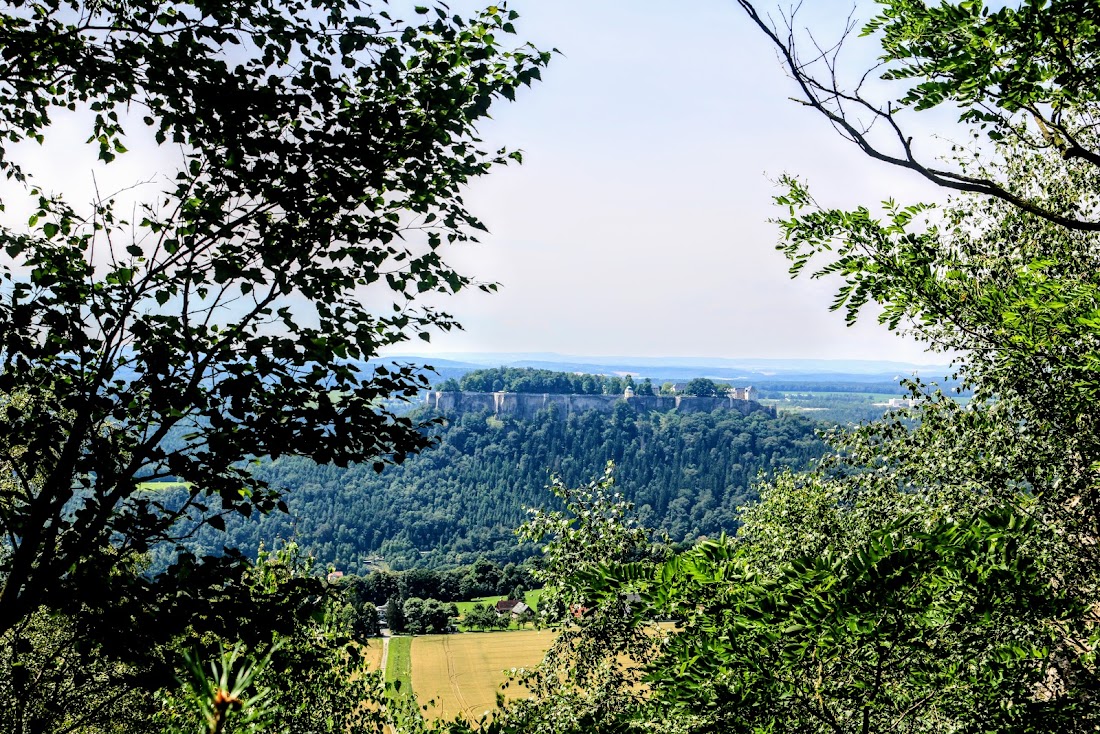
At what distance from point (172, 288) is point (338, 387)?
1237mm

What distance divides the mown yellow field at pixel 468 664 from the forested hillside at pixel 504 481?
40760 millimetres

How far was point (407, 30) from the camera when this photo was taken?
5410 mm

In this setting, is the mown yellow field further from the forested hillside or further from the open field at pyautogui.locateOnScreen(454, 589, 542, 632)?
the forested hillside

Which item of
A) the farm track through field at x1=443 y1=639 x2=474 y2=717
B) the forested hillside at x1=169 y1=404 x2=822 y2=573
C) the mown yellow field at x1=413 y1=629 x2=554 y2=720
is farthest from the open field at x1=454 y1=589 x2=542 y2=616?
the forested hillside at x1=169 y1=404 x2=822 y2=573

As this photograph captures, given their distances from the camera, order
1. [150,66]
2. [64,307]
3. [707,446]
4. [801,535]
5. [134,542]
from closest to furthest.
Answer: [134,542] → [64,307] → [150,66] → [801,535] → [707,446]

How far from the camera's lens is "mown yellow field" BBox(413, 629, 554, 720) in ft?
165

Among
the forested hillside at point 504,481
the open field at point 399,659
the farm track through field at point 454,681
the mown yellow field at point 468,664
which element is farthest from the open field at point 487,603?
the forested hillside at point 504,481

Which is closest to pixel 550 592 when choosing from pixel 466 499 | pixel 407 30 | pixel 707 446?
pixel 407 30

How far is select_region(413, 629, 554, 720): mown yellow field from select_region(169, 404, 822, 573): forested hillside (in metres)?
40.8

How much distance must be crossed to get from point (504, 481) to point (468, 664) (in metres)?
106

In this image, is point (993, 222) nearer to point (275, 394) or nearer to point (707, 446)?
point (275, 394)

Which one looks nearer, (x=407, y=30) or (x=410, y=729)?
(x=407, y=30)

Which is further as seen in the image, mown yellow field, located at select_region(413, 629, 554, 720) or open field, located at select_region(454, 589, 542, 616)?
open field, located at select_region(454, 589, 542, 616)

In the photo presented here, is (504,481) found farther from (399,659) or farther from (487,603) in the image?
(399,659)
